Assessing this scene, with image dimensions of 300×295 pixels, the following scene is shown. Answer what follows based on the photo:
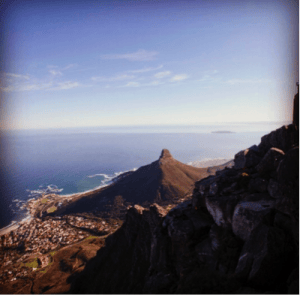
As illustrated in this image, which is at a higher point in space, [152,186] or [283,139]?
[283,139]

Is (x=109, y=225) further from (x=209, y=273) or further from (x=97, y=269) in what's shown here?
(x=209, y=273)

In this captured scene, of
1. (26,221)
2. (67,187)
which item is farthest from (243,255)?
(67,187)

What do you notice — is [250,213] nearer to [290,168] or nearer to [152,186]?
[290,168]

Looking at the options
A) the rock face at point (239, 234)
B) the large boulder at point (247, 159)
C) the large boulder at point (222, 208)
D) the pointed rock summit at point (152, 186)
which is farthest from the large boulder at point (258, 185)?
the pointed rock summit at point (152, 186)

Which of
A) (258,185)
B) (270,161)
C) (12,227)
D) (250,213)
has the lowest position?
(12,227)

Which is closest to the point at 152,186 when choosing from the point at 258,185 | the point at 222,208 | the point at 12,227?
the point at 12,227

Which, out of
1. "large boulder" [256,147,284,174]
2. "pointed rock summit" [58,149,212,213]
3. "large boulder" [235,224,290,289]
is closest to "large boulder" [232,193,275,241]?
"large boulder" [235,224,290,289]

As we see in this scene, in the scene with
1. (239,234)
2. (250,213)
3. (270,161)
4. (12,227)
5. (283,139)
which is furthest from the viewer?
(12,227)

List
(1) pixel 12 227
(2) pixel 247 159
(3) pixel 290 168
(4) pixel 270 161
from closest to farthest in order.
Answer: (3) pixel 290 168 → (4) pixel 270 161 → (2) pixel 247 159 → (1) pixel 12 227

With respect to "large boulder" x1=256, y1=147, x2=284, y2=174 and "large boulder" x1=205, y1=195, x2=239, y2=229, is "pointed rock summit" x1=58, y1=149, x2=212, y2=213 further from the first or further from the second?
"large boulder" x1=256, y1=147, x2=284, y2=174

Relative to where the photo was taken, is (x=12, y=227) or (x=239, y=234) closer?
(x=239, y=234)
